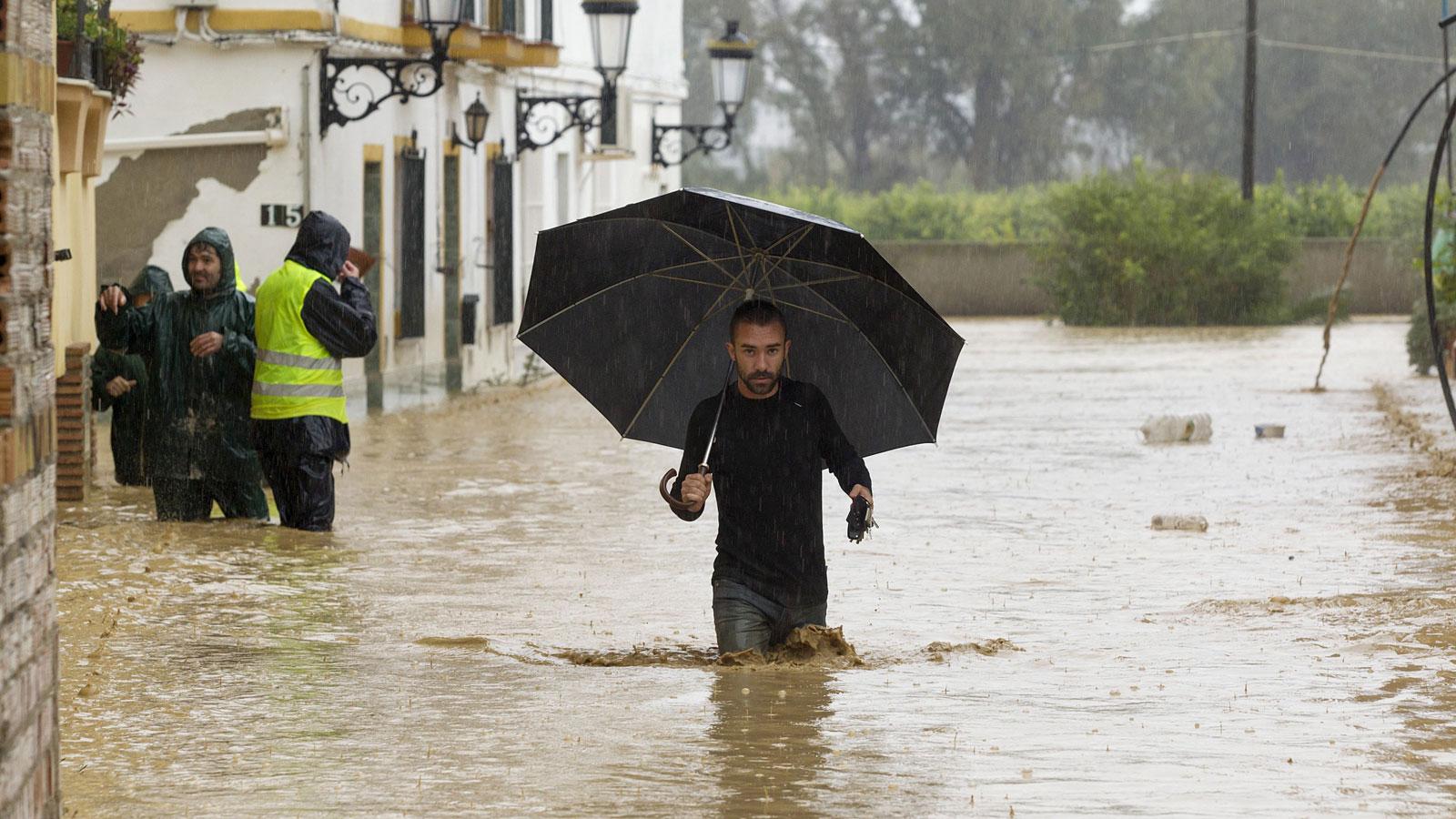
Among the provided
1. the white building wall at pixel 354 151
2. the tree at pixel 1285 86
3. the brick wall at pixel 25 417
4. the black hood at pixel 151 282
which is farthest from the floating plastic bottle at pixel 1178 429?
the tree at pixel 1285 86

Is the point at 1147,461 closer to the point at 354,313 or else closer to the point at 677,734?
the point at 354,313

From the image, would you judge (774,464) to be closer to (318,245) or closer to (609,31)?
(318,245)

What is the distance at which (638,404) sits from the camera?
8047 mm

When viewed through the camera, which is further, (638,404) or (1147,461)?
(1147,461)

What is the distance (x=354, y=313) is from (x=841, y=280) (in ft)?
14.5

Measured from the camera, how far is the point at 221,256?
39.1 ft

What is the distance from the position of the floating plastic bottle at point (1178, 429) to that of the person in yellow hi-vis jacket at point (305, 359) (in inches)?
328

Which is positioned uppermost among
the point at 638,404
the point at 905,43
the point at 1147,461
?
the point at 905,43

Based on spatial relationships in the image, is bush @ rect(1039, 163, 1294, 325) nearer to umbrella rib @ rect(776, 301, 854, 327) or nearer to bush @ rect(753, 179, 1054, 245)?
bush @ rect(753, 179, 1054, 245)

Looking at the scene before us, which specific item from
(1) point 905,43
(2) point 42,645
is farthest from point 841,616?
(1) point 905,43

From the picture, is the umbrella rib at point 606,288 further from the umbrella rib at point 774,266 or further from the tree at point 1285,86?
the tree at point 1285,86

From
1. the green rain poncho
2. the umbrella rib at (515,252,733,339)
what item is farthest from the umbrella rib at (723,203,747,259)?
the green rain poncho

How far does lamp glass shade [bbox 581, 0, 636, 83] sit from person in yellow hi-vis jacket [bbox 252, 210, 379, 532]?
12.9m

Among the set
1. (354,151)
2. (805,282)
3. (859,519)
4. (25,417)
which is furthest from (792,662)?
(354,151)
